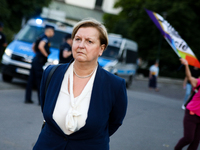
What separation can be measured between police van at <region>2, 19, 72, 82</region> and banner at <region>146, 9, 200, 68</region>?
590cm

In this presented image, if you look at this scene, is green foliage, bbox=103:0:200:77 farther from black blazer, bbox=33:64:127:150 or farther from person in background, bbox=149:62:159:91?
black blazer, bbox=33:64:127:150

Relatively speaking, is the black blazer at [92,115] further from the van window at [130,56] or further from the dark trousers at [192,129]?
the van window at [130,56]

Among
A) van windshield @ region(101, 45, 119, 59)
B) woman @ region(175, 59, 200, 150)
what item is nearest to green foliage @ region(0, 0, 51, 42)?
van windshield @ region(101, 45, 119, 59)

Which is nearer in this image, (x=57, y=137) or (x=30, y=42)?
(x=57, y=137)

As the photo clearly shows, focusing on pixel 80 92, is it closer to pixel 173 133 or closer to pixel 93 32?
pixel 93 32

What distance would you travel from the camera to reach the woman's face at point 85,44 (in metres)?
2.52

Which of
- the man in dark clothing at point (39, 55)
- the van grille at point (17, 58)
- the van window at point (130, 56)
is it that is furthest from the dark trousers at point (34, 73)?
the van window at point (130, 56)

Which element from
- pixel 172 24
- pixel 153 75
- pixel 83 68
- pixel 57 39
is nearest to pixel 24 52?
pixel 57 39

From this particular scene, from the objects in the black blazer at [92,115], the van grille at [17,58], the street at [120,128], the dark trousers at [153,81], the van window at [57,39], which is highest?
the black blazer at [92,115]

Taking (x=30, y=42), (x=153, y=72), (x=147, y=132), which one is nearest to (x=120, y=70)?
(x=30, y=42)

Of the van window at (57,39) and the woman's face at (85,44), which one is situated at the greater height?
the woman's face at (85,44)

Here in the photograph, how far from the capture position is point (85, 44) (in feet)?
8.30

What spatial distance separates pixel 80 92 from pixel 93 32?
1.45 feet

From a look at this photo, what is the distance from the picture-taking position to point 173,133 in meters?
7.55
